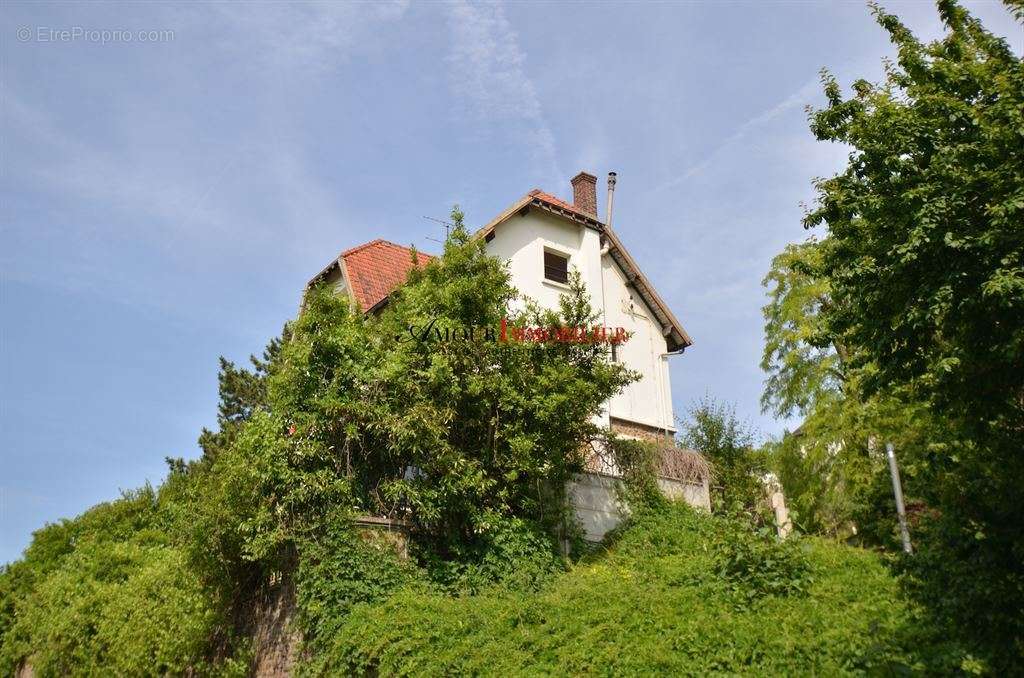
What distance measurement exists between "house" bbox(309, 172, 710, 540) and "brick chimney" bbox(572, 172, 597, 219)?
31 mm

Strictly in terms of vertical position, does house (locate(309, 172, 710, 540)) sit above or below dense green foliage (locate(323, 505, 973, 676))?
above

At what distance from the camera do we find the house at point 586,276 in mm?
23297

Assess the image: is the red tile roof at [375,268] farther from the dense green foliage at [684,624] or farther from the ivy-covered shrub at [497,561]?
the dense green foliage at [684,624]

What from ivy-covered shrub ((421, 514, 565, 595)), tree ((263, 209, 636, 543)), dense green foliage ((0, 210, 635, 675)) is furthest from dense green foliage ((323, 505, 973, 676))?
tree ((263, 209, 636, 543))

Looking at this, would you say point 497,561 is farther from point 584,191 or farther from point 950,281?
point 584,191

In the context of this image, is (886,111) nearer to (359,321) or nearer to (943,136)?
(943,136)

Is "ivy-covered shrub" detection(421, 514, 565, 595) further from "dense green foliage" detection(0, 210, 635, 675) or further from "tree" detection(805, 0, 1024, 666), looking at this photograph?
"tree" detection(805, 0, 1024, 666)

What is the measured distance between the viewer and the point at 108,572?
62.5 ft

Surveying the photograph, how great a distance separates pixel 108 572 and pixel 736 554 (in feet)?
49.0

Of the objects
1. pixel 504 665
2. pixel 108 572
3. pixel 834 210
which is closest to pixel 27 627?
pixel 108 572

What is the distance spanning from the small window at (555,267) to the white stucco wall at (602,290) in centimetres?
18

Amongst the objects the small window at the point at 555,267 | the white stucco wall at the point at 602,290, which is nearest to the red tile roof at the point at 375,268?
the white stucco wall at the point at 602,290

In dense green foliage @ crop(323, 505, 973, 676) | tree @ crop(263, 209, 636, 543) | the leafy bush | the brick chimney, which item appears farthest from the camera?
the brick chimney

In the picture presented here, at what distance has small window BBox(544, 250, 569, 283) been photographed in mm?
24016
